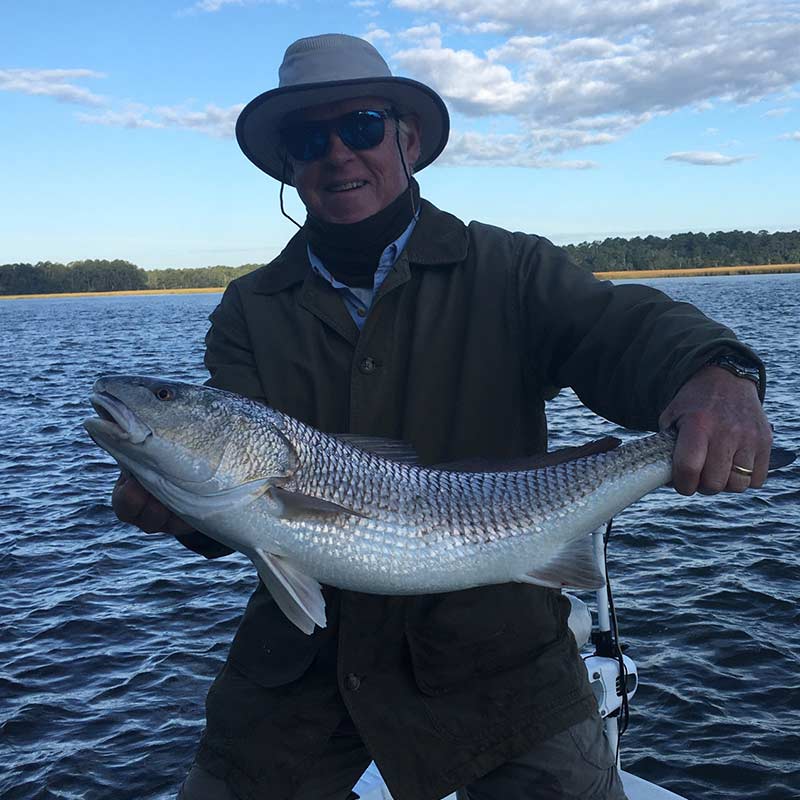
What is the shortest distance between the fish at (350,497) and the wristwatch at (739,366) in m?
0.36

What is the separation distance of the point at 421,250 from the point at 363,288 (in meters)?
0.34

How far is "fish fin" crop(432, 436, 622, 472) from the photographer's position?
3451 mm

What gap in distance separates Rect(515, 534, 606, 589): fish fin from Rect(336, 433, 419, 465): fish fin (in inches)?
25.7

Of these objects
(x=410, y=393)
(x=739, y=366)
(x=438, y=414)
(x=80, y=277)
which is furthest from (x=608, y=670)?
(x=80, y=277)

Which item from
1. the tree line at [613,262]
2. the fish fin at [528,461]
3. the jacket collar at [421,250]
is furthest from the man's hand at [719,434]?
the tree line at [613,262]

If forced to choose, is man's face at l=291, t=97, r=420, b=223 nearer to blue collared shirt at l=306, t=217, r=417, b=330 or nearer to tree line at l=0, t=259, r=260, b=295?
blue collared shirt at l=306, t=217, r=417, b=330

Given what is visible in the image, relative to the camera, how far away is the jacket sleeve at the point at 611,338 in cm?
308

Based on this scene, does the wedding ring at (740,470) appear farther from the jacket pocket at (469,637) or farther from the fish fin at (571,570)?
the jacket pocket at (469,637)

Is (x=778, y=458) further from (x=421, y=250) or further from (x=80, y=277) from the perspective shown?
(x=80, y=277)

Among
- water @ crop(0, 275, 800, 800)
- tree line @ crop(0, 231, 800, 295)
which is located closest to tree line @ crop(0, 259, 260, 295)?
tree line @ crop(0, 231, 800, 295)

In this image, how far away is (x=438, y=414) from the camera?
12.2ft

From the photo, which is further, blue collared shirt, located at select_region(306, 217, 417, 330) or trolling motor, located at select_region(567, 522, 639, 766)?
trolling motor, located at select_region(567, 522, 639, 766)

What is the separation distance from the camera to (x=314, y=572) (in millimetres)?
3285

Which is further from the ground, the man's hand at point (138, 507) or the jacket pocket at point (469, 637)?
the man's hand at point (138, 507)
